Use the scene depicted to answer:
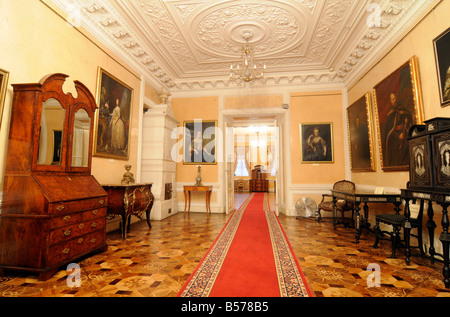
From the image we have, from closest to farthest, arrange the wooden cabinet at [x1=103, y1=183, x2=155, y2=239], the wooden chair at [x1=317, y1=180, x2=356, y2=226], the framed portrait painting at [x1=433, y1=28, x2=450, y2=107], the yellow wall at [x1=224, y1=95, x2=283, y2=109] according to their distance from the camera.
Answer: the framed portrait painting at [x1=433, y1=28, x2=450, y2=107]
the wooden cabinet at [x1=103, y1=183, x2=155, y2=239]
the wooden chair at [x1=317, y1=180, x2=356, y2=226]
the yellow wall at [x1=224, y1=95, x2=283, y2=109]

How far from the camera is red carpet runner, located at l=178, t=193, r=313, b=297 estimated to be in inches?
81.6

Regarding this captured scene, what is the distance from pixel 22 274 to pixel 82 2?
13.1 feet

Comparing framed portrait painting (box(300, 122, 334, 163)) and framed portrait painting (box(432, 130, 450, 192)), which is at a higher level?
framed portrait painting (box(300, 122, 334, 163))

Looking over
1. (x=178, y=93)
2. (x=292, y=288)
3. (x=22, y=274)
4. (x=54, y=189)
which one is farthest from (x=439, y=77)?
(x=178, y=93)

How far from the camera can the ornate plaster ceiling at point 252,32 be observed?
3.84 meters

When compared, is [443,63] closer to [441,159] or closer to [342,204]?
[441,159]

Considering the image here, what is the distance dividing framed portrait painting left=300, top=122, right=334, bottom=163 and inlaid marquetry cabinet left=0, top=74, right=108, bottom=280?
17.6 feet

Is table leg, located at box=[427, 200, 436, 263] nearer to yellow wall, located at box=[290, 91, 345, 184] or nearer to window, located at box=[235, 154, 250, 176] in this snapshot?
yellow wall, located at box=[290, 91, 345, 184]

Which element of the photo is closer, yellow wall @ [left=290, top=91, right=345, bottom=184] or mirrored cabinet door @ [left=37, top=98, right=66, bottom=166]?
mirrored cabinet door @ [left=37, top=98, right=66, bottom=166]

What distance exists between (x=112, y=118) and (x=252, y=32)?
3.51 metres

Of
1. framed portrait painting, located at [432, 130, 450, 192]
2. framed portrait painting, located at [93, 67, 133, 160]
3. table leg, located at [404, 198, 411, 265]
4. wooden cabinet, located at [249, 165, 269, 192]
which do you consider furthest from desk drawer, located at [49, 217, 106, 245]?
wooden cabinet, located at [249, 165, 269, 192]

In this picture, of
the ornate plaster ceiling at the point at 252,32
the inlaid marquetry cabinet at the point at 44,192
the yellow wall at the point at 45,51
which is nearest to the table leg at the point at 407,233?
the ornate plaster ceiling at the point at 252,32

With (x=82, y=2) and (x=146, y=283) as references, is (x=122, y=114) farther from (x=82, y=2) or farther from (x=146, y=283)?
(x=146, y=283)
